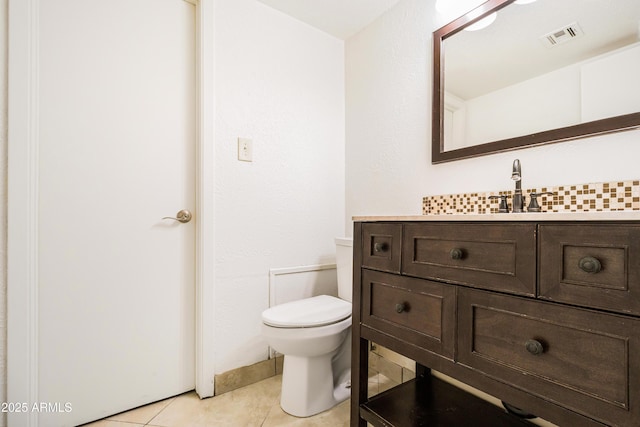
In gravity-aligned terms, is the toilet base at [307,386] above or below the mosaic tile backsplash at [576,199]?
below

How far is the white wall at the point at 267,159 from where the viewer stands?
1.55 m

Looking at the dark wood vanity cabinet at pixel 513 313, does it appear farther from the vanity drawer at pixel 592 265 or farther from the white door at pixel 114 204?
the white door at pixel 114 204

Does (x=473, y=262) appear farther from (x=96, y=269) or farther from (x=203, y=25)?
(x=203, y=25)

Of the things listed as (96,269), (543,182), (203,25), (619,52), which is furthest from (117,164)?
(619,52)

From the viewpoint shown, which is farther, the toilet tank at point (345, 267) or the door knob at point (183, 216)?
the toilet tank at point (345, 267)

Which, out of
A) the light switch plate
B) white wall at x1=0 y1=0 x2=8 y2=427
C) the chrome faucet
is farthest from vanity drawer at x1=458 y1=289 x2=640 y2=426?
white wall at x1=0 y1=0 x2=8 y2=427

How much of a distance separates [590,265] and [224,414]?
1458mm

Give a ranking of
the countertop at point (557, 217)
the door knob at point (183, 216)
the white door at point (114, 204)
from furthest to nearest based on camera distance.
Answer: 1. the door knob at point (183, 216)
2. the white door at point (114, 204)
3. the countertop at point (557, 217)

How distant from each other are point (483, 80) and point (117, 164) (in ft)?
5.39

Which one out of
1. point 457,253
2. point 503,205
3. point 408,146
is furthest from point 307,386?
point 408,146

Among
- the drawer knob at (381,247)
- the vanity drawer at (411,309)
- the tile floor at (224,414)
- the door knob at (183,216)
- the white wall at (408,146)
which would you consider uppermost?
the white wall at (408,146)

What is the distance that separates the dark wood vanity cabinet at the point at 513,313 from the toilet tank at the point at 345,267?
0.52m

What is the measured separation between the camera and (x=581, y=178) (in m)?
1.02

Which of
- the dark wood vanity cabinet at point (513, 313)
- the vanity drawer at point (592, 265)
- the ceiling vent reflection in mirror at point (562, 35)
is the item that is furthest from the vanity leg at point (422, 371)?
the ceiling vent reflection in mirror at point (562, 35)
